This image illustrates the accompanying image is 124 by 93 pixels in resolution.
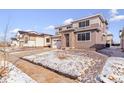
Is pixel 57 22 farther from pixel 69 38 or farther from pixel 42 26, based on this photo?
pixel 69 38

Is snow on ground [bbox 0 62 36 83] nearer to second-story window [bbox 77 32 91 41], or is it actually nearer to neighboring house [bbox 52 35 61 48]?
second-story window [bbox 77 32 91 41]

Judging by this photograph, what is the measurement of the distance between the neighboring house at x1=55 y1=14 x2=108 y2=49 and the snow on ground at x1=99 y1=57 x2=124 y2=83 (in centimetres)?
289

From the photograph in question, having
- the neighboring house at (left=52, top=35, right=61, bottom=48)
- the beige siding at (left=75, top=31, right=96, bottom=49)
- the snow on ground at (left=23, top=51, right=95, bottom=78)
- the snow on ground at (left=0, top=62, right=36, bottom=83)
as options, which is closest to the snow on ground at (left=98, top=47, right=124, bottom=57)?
the beige siding at (left=75, top=31, right=96, bottom=49)

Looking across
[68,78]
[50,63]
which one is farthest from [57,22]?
[68,78]

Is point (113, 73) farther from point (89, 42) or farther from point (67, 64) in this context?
point (89, 42)

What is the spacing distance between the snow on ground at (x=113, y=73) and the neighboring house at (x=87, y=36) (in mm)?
2892

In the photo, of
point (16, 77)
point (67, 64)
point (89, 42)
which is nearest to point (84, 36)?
point (89, 42)

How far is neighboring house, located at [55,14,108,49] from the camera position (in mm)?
7141

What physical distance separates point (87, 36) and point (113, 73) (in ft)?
13.5

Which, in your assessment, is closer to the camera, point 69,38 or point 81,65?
point 81,65

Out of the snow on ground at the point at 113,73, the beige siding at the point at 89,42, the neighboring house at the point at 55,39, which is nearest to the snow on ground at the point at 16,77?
the snow on ground at the point at 113,73
